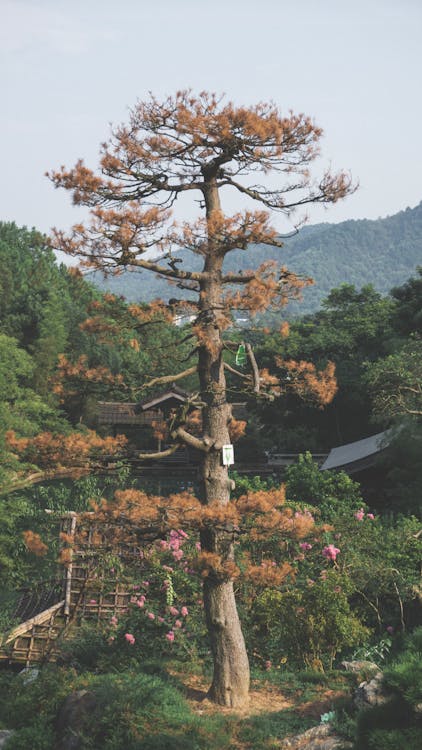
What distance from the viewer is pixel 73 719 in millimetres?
7270

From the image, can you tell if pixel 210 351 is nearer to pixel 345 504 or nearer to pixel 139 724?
pixel 139 724

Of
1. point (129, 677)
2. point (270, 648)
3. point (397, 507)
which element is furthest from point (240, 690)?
point (397, 507)

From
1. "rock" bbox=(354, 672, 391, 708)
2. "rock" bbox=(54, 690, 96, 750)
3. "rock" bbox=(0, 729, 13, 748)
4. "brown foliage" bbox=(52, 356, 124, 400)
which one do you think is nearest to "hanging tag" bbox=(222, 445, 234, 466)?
"brown foliage" bbox=(52, 356, 124, 400)

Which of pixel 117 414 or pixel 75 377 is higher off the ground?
pixel 117 414

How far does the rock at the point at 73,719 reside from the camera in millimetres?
7035

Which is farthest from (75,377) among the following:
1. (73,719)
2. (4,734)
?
(4,734)

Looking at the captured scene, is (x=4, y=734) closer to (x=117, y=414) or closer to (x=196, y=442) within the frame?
(x=196, y=442)

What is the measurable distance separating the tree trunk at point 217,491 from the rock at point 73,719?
1.44 m

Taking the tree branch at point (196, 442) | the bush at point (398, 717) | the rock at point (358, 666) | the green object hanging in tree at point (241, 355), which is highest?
the green object hanging in tree at point (241, 355)

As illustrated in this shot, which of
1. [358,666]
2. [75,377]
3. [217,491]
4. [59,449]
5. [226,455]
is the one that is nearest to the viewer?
[59,449]

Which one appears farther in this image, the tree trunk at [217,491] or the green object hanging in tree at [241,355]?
the tree trunk at [217,491]

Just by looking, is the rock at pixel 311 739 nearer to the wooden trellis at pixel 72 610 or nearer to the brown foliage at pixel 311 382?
the brown foliage at pixel 311 382

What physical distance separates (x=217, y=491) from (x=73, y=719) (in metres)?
2.68

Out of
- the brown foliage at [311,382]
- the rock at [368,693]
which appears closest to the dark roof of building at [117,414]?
the brown foliage at [311,382]
